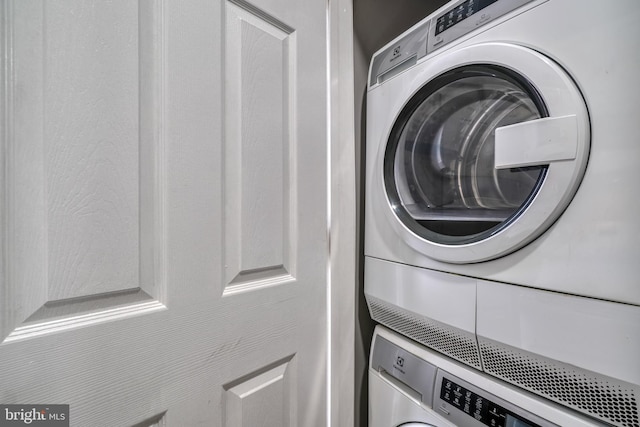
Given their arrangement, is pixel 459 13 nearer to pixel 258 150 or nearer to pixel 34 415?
pixel 258 150

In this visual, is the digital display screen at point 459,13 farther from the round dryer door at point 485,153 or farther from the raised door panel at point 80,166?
the raised door panel at point 80,166

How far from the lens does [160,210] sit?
584mm

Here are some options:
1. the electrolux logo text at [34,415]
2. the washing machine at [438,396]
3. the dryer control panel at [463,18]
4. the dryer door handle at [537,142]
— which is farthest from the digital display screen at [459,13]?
the electrolux logo text at [34,415]

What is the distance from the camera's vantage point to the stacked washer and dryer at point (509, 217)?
493 mm

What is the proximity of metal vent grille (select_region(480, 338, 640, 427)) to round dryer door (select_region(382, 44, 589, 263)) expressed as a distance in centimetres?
22

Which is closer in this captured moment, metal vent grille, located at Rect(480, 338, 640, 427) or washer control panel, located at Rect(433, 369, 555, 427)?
metal vent grille, located at Rect(480, 338, 640, 427)

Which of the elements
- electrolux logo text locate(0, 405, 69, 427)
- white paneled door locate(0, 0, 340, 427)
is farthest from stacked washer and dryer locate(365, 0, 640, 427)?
electrolux logo text locate(0, 405, 69, 427)

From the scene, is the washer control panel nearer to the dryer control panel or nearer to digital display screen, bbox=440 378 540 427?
digital display screen, bbox=440 378 540 427

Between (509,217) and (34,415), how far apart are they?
92 centimetres

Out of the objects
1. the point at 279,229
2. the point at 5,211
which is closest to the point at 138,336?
the point at 5,211

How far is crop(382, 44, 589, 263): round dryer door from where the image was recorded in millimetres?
551

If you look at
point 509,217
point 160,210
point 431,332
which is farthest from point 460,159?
point 160,210

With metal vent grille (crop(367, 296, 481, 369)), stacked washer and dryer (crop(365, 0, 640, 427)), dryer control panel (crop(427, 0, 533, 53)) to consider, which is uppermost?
dryer control panel (crop(427, 0, 533, 53))

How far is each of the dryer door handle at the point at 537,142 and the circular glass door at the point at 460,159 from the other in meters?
0.03
